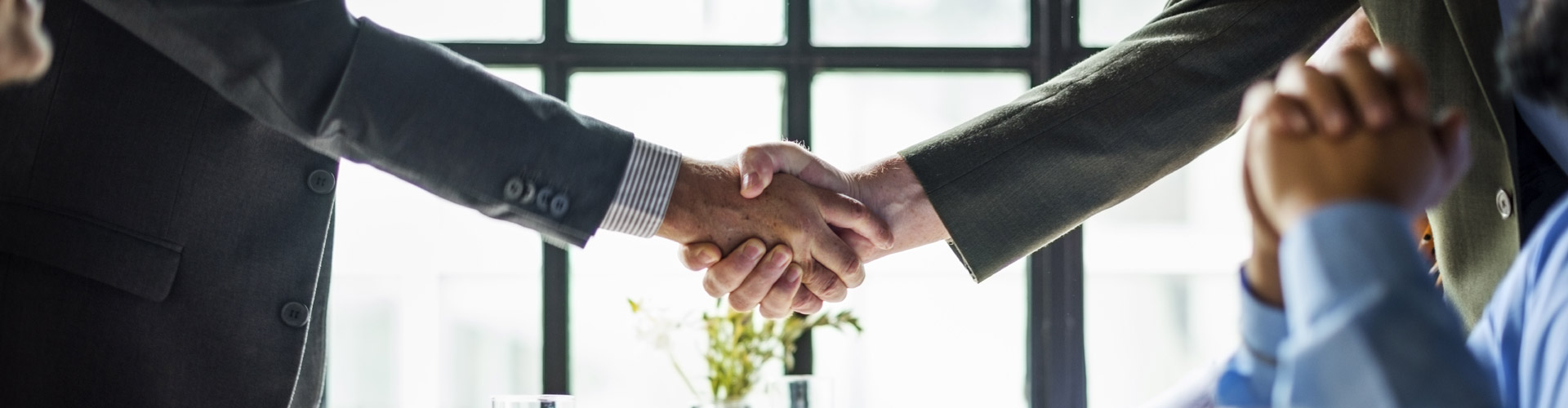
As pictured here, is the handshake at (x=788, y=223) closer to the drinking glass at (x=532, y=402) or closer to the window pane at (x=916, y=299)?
the drinking glass at (x=532, y=402)

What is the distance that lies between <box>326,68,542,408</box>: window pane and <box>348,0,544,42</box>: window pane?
111 millimetres

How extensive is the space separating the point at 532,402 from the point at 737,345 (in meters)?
1.02

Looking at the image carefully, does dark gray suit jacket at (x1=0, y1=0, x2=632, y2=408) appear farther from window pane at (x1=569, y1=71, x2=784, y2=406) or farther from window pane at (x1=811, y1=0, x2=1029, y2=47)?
window pane at (x1=811, y1=0, x2=1029, y2=47)

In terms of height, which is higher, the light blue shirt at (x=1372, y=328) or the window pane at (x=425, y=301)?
the window pane at (x=425, y=301)

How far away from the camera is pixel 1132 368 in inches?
117

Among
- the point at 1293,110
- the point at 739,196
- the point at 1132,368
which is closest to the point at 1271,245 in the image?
the point at 1293,110

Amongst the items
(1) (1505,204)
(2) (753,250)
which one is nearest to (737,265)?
(2) (753,250)

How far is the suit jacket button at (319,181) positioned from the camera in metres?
1.30

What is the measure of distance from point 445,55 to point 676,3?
1.42m

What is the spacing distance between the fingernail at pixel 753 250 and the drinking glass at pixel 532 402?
0.40 metres

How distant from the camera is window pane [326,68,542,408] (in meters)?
2.75

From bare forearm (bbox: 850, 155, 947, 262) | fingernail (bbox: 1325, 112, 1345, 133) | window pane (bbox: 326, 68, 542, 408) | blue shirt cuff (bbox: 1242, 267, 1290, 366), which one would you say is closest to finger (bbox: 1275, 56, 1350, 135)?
fingernail (bbox: 1325, 112, 1345, 133)

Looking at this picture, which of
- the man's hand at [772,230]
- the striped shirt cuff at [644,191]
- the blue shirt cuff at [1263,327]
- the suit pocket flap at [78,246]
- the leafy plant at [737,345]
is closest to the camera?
the blue shirt cuff at [1263,327]

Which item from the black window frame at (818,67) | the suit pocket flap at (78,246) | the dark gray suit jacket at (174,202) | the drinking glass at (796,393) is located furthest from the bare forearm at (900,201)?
the suit pocket flap at (78,246)
